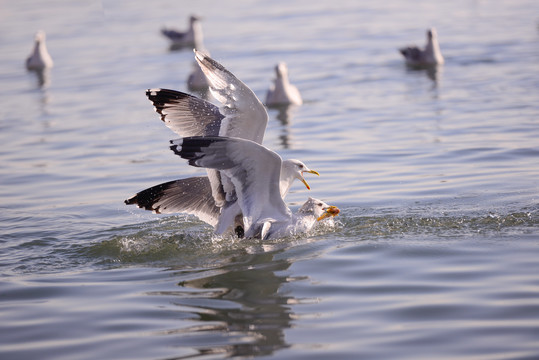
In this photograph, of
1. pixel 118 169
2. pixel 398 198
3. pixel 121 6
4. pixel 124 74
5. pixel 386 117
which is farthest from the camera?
pixel 121 6

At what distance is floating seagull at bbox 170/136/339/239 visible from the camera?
7.51 metres

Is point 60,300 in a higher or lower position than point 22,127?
lower

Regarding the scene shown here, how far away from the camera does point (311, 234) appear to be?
8.49 metres

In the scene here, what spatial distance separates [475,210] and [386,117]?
5.80 metres

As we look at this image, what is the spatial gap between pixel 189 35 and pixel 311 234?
18.8 meters

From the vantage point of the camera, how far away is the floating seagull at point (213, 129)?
319 inches

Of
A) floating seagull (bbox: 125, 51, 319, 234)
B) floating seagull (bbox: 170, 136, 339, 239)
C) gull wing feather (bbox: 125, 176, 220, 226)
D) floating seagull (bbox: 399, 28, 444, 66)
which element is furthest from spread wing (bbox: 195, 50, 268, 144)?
floating seagull (bbox: 399, 28, 444, 66)

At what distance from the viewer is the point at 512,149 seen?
37.3 feet

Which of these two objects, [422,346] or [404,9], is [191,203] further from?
[404,9]

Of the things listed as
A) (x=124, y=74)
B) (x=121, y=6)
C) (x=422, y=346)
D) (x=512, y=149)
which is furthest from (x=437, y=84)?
(x=121, y=6)

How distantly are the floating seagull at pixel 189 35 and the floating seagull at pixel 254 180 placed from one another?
18.1 m

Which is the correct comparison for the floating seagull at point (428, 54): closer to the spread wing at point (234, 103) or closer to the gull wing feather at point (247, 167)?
Answer: the spread wing at point (234, 103)

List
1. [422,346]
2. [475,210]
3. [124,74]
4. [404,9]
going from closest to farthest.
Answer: [422,346] → [475,210] → [124,74] → [404,9]

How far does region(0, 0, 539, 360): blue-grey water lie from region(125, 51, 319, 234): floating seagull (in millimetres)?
323
